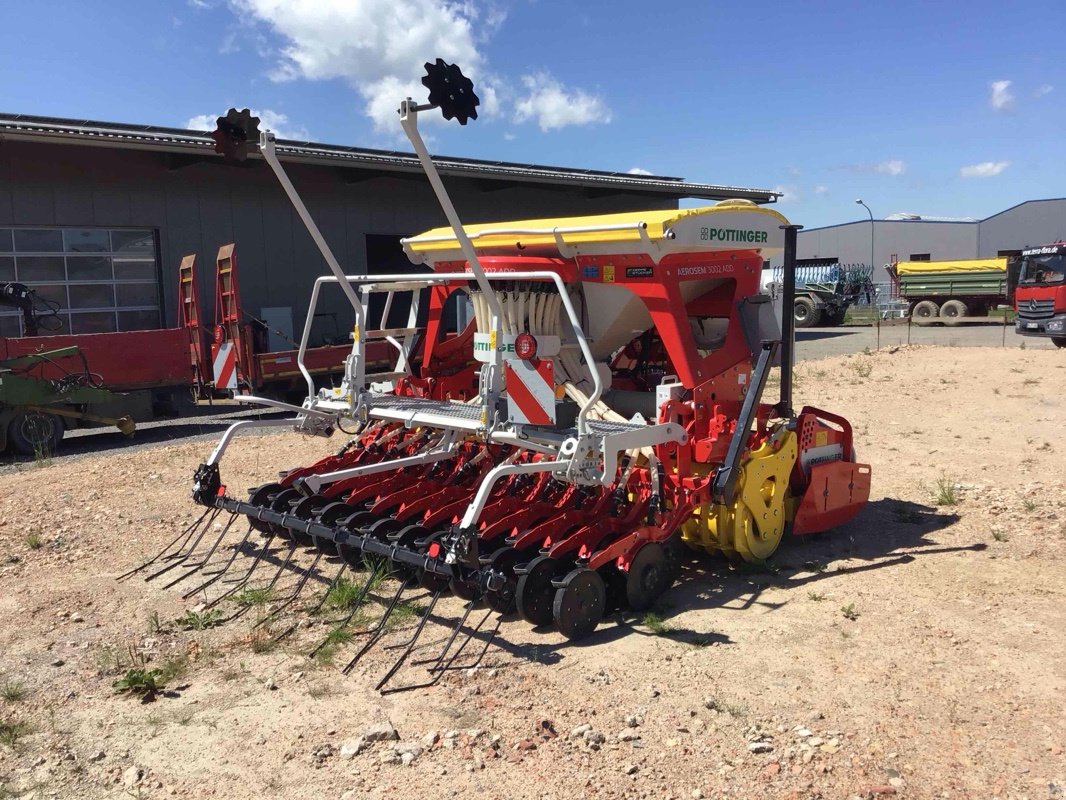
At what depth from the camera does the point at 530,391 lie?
518 centimetres

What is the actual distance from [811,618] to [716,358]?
1690mm

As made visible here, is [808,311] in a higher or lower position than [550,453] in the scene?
higher

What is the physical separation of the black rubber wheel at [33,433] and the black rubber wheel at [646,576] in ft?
28.0

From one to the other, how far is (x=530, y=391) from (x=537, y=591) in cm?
112

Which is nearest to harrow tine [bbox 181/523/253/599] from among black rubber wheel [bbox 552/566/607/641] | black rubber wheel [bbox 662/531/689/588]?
black rubber wheel [bbox 552/566/607/641]

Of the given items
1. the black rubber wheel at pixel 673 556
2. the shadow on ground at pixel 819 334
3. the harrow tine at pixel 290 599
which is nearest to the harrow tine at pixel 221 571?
the harrow tine at pixel 290 599

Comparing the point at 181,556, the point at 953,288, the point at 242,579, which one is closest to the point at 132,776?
the point at 242,579

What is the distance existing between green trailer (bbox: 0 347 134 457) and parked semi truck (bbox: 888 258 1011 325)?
2643 centimetres

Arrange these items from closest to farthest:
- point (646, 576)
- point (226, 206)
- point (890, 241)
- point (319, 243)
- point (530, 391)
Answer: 1. point (646, 576)
2. point (530, 391)
3. point (319, 243)
4. point (226, 206)
5. point (890, 241)

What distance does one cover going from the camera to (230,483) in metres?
8.41

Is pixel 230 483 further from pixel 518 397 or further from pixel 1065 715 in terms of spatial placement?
pixel 1065 715

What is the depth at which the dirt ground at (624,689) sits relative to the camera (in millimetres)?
3422

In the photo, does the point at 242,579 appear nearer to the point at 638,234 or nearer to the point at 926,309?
the point at 638,234

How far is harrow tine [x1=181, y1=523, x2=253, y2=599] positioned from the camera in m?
5.61
